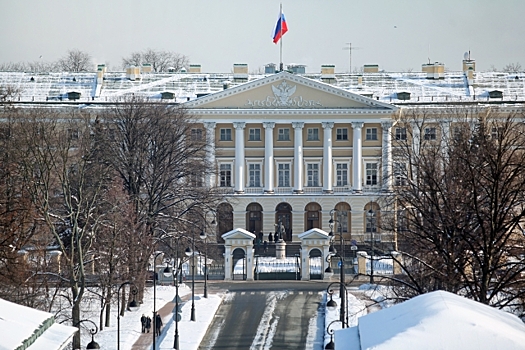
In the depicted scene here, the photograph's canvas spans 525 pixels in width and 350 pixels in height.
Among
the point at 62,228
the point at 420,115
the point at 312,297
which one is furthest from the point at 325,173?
the point at 62,228

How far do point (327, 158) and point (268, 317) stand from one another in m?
31.0

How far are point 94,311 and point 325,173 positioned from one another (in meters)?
32.1

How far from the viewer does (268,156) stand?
77500 mm

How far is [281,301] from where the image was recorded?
5169cm

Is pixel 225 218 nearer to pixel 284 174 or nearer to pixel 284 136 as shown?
pixel 284 174

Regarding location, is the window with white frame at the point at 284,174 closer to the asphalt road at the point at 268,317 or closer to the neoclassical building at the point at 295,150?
the neoclassical building at the point at 295,150

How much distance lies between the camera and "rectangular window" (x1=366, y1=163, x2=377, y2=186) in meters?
77.4

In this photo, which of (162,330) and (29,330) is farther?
(162,330)

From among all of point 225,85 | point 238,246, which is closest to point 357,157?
point 225,85

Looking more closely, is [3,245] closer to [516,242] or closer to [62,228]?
[62,228]

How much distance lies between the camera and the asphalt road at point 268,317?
4259cm

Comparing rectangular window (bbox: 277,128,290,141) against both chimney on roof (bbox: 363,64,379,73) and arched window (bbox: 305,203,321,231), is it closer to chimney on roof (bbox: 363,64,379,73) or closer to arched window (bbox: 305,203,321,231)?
arched window (bbox: 305,203,321,231)

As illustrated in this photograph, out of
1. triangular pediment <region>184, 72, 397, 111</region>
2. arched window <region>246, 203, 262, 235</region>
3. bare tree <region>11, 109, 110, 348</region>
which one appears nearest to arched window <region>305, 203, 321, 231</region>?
arched window <region>246, 203, 262, 235</region>

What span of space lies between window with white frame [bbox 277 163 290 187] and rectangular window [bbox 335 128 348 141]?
394 cm
